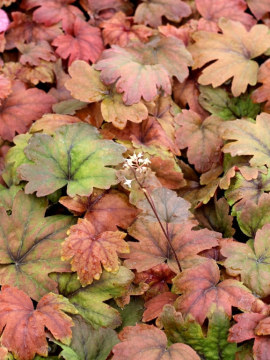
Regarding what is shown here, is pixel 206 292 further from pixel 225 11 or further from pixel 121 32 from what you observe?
pixel 225 11

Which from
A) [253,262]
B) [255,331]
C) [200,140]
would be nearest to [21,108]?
[200,140]

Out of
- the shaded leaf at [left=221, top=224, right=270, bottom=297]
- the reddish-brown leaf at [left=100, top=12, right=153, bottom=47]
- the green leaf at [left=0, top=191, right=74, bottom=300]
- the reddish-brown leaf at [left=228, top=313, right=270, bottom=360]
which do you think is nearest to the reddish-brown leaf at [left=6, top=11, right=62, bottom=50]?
the reddish-brown leaf at [left=100, top=12, right=153, bottom=47]

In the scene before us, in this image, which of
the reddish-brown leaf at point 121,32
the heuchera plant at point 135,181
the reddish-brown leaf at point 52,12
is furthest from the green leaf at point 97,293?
the reddish-brown leaf at point 52,12

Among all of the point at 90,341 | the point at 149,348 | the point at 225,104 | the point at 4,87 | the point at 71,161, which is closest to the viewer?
the point at 149,348

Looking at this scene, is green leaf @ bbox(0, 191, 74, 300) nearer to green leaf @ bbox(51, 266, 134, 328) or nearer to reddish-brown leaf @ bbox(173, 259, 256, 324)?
green leaf @ bbox(51, 266, 134, 328)

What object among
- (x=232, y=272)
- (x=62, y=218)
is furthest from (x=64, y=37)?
(x=232, y=272)

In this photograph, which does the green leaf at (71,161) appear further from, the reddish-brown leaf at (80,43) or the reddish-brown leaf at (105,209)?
the reddish-brown leaf at (80,43)
